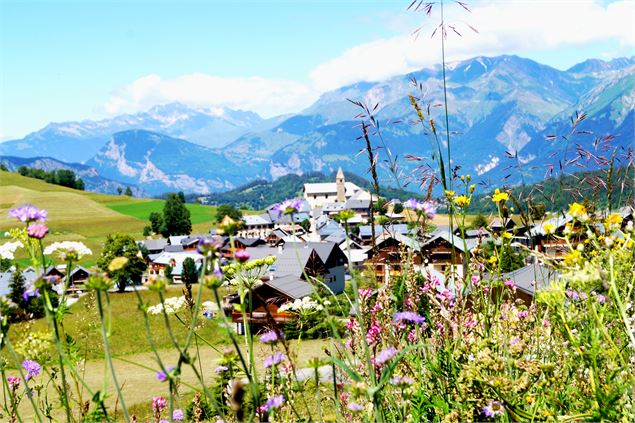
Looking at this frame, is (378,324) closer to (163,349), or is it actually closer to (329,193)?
(163,349)

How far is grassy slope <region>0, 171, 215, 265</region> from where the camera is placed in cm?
10332

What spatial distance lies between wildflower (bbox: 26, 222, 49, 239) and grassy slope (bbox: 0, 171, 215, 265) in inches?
3665

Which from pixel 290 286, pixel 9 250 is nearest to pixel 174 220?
pixel 290 286

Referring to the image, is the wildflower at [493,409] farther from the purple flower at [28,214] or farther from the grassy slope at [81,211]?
the grassy slope at [81,211]

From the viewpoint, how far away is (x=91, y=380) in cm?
2730

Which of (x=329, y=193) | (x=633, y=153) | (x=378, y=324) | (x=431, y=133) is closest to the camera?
(x=378, y=324)

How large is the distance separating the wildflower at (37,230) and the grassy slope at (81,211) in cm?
9309

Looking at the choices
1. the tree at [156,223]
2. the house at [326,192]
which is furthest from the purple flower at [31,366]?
the house at [326,192]

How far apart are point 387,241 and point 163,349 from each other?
113ft

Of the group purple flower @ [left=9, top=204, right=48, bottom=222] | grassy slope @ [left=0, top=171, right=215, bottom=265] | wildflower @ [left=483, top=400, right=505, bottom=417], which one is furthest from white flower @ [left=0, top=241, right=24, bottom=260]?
grassy slope @ [left=0, top=171, right=215, bottom=265]

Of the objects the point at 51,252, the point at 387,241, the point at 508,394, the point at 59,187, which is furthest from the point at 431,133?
the point at 59,187

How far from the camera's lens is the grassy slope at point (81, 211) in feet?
339

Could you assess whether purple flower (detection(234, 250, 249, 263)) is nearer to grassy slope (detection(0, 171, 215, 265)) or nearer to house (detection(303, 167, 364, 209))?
grassy slope (detection(0, 171, 215, 265))

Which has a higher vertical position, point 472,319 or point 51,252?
point 51,252
